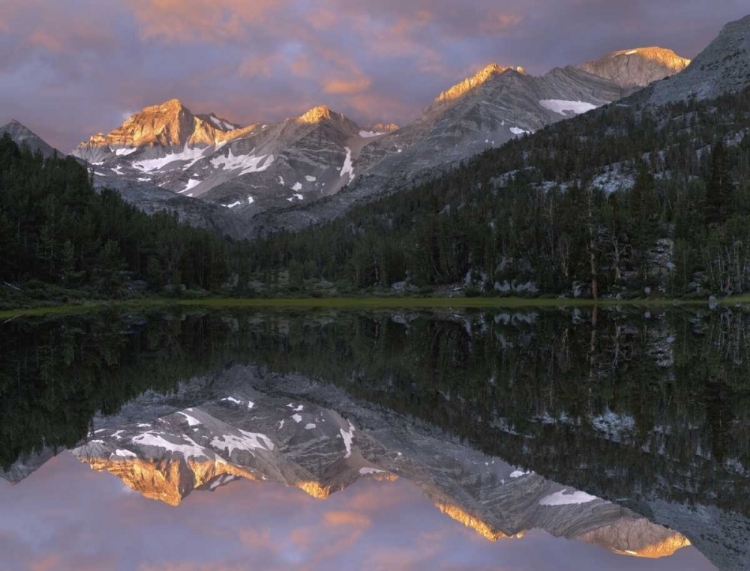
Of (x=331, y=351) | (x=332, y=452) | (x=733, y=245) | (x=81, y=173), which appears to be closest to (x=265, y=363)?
(x=331, y=351)

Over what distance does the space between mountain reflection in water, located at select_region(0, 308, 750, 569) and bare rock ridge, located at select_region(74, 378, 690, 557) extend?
5 cm

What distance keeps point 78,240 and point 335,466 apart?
106104mm

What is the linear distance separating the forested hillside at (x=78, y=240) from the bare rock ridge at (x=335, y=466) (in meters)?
70.9

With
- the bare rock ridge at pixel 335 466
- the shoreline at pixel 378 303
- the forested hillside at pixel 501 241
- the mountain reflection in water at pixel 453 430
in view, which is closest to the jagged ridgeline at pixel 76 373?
the mountain reflection in water at pixel 453 430

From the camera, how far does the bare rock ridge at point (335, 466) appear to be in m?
Result: 10.8

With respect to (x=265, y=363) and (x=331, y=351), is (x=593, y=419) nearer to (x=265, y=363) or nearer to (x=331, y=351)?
(x=265, y=363)

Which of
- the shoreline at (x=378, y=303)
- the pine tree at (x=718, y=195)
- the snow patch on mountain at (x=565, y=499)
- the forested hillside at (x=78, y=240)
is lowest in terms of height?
the shoreline at (x=378, y=303)

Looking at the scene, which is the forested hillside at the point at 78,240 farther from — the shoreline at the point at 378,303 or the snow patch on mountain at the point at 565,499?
the snow patch on mountain at the point at 565,499

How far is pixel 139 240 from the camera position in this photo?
13488 cm

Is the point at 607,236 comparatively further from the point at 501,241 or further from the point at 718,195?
the point at 501,241

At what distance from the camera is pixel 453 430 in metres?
17.5

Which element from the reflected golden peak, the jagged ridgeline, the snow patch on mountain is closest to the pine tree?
the jagged ridgeline

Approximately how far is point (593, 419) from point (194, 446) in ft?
35.2

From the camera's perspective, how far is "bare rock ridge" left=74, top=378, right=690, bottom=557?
35.4 feet
